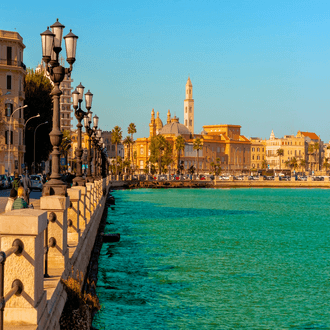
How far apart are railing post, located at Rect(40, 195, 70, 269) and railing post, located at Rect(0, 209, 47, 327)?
123 inches

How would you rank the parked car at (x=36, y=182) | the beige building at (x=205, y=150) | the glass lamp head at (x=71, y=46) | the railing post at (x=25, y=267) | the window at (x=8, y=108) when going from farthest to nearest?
the beige building at (x=205, y=150)
the window at (x=8, y=108)
the parked car at (x=36, y=182)
the glass lamp head at (x=71, y=46)
the railing post at (x=25, y=267)

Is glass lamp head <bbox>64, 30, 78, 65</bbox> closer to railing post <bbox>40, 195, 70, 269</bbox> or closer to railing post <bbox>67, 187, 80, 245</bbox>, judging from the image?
railing post <bbox>67, 187, 80, 245</bbox>

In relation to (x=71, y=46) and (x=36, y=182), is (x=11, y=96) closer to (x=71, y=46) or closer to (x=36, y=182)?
(x=36, y=182)

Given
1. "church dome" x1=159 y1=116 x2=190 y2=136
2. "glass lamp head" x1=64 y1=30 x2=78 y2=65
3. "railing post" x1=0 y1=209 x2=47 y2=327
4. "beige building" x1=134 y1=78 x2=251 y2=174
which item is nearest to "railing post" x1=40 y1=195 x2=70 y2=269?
"railing post" x1=0 y1=209 x2=47 y2=327

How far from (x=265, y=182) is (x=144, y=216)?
82.3 meters

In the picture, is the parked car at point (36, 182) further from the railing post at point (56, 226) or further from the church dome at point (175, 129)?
the church dome at point (175, 129)

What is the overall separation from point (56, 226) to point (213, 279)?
11135 millimetres

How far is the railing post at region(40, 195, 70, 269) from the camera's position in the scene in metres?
9.10

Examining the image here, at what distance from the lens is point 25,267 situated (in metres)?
5.79

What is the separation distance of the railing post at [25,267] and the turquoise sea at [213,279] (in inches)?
293

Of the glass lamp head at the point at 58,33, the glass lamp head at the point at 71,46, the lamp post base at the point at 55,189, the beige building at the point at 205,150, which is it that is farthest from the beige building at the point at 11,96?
the beige building at the point at 205,150

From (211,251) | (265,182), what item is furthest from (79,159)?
(265,182)

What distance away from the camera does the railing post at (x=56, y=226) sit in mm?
9102

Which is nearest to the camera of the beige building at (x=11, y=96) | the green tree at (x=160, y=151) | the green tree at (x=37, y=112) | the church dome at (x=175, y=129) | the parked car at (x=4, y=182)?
the parked car at (x=4, y=182)
